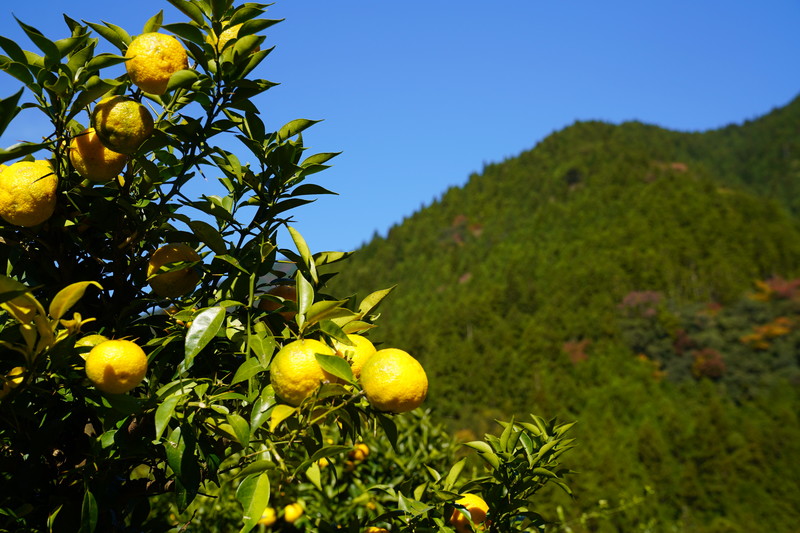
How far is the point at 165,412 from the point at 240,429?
7 cm

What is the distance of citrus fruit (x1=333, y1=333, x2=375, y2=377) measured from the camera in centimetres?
64

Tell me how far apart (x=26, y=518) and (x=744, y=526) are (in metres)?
27.0

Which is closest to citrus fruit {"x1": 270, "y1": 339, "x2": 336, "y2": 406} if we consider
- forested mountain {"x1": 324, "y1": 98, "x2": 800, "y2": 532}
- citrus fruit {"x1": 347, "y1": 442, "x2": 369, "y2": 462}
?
citrus fruit {"x1": 347, "y1": 442, "x2": 369, "y2": 462}

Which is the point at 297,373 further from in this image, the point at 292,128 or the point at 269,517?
the point at 269,517

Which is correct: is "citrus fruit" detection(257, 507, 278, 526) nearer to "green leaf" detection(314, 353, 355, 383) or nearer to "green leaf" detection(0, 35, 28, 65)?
"green leaf" detection(314, 353, 355, 383)

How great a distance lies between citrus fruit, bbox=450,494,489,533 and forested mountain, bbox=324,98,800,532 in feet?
50.1

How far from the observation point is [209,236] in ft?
2.30

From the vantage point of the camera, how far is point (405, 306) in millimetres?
41531

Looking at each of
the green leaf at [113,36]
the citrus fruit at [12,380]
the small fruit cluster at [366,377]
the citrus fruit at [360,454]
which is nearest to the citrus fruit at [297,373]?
the small fruit cluster at [366,377]

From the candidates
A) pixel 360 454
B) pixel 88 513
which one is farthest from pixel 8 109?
pixel 360 454

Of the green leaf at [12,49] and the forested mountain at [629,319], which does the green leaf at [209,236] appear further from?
the forested mountain at [629,319]

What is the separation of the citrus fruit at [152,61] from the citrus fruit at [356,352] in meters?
0.36

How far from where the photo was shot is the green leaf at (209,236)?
0.69 m

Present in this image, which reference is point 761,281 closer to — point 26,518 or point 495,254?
point 495,254
